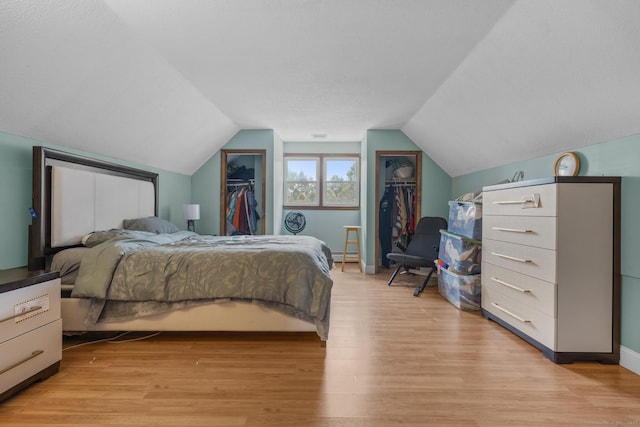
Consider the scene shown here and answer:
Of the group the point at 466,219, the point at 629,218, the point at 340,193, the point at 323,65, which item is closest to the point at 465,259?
the point at 466,219

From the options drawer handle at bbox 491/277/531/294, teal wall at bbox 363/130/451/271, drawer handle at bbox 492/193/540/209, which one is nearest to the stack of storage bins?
drawer handle at bbox 491/277/531/294

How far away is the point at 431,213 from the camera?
4996 mm

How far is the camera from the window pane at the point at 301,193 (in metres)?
5.92

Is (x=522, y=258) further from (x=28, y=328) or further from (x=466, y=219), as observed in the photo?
(x=28, y=328)

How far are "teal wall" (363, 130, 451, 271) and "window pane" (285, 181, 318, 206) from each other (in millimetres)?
1313

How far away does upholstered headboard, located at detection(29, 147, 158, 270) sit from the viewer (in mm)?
2332

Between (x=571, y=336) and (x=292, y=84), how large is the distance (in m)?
3.12

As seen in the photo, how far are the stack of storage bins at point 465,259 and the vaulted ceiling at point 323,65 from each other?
78cm

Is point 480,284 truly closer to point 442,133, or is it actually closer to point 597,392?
point 597,392

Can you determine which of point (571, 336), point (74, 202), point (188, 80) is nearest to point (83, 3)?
point (188, 80)

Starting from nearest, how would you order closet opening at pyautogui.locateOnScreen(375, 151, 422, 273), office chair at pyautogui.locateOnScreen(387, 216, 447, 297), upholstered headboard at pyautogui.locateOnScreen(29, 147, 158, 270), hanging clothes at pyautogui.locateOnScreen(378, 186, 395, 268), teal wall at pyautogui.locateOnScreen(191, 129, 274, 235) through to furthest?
upholstered headboard at pyautogui.locateOnScreen(29, 147, 158, 270) → office chair at pyautogui.locateOnScreen(387, 216, 447, 297) → teal wall at pyautogui.locateOnScreen(191, 129, 274, 235) → closet opening at pyautogui.locateOnScreen(375, 151, 422, 273) → hanging clothes at pyautogui.locateOnScreen(378, 186, 395, 268)

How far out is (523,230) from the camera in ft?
7.76

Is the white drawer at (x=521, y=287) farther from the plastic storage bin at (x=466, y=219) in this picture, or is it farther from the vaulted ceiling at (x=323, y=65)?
the vaulted ceiling at (x=323, y=65)

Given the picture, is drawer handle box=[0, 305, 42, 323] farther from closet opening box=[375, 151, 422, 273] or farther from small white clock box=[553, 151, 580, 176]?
closet opening box=[375, 151, 422, 273]
